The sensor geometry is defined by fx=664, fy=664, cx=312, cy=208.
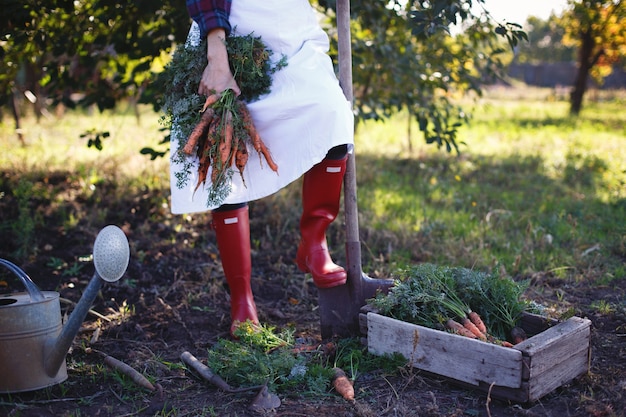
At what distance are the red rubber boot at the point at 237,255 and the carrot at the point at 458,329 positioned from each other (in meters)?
0.95

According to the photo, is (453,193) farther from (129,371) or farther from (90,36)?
(129,371)

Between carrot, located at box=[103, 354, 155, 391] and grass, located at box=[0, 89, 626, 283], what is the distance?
1.74 meters

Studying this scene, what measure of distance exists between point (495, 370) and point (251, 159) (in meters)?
1.31

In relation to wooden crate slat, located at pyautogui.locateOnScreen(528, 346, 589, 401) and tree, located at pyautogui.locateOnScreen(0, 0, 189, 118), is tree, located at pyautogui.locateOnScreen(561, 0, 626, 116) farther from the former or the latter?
wooden crate slat, located at pyautogui.locateOnScreen(528, 346, 589, 401)

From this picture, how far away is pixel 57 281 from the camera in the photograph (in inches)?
150

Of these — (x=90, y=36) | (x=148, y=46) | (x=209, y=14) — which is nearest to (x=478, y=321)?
(x=209, y=14)

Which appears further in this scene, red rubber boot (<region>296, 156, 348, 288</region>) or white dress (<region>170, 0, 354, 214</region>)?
red rubber boot (<region>296, 156, 348, 288</region>)

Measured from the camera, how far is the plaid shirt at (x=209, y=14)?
2.71m

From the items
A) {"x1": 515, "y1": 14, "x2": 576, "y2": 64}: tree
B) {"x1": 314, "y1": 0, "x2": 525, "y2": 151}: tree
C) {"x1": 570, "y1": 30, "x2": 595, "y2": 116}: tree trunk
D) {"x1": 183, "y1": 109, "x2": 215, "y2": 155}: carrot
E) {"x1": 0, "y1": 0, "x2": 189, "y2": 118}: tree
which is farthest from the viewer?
{"x1": 515, "y1": 14, "x2": 576, "y2": 64}: tree

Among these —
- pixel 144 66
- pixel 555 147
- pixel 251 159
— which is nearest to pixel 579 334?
pixel 251 159

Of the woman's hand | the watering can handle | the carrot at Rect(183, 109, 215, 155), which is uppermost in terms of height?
the woman's hand

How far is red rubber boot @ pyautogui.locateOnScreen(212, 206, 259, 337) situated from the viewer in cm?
300

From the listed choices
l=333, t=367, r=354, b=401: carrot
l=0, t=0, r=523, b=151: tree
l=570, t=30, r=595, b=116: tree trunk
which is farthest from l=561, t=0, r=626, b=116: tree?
l=333, t=367, r=354, b=401: carrot

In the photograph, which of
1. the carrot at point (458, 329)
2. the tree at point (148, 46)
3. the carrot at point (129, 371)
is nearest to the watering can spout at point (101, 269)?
the carrot at point (129, 371)
